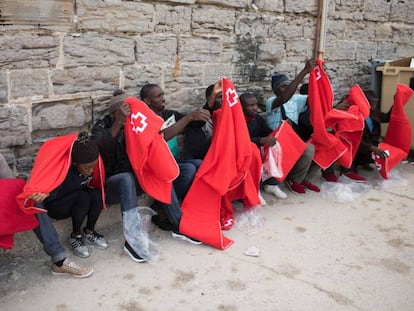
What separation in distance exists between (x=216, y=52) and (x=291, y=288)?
2.48 meters

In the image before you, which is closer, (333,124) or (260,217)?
(260,217)

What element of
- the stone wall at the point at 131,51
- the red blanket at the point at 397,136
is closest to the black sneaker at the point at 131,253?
the stone wall at the point at 131,51

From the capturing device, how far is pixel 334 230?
3719mm

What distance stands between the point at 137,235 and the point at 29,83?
1.32 meters

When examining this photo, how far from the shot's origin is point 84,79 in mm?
3477

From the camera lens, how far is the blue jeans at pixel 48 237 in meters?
2.83

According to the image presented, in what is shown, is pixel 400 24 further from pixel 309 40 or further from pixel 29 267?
pixel 29 267

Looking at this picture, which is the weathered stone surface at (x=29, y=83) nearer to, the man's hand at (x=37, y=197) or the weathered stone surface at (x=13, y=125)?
the weathered stone surface at (x=13, y=125)

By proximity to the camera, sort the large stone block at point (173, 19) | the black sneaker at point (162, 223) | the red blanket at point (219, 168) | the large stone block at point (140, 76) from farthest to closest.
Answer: the large stone block at point (173, 19)
the large stone block at point (140, 76)
the black sneaker at point (162, 223)
the red blanket at point (219, 168)

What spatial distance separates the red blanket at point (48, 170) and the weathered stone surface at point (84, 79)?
22.4 inches

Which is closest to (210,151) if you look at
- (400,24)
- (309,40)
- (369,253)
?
(369,253)

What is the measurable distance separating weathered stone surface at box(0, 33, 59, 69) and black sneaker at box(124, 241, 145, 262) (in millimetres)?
1424

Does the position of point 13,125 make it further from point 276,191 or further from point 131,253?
point 276,191

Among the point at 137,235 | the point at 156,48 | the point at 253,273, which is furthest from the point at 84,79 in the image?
the point at 253,273
